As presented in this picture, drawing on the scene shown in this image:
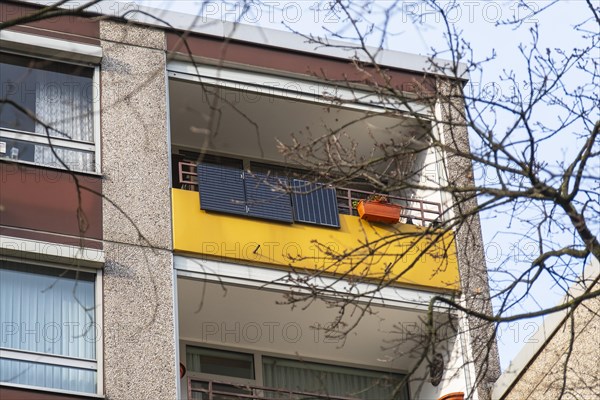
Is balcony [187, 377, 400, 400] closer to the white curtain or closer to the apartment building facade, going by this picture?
the apartment building facade

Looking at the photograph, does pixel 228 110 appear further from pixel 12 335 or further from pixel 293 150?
pixel 293 150

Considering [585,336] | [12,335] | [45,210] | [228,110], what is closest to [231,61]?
[228,110]

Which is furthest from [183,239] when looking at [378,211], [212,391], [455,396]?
[455,396]

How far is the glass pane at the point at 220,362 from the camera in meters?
16.2

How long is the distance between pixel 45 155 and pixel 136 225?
4.53 ft

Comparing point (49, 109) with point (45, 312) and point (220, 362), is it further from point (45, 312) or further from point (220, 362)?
point (220, 362)

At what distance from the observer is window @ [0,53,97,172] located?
15.2m

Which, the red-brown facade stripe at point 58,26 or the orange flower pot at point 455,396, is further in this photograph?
the red-brown facade stripe at point 58,26

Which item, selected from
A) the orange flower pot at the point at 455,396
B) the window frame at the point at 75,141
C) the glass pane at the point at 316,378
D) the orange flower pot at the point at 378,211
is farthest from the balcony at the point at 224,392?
the window frame at the point at 75,141

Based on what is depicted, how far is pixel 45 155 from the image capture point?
50.3 ft

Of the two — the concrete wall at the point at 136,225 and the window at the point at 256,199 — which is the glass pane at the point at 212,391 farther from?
the window at the point at 256,199

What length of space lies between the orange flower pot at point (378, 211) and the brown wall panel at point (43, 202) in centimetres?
333

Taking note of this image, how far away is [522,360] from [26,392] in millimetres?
5025

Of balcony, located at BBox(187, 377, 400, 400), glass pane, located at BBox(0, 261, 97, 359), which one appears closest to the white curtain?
glass pane, located at BBox(0, 261, 97, 359)
